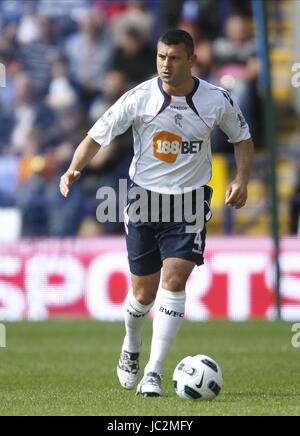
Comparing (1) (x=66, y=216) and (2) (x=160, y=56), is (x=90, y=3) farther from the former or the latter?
(2) (x=160, y=56)

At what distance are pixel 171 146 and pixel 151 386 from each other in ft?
5.42

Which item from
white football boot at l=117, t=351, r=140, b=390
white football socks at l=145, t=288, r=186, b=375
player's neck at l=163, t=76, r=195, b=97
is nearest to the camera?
white football socks at l=145, t=288, r=186, b=375

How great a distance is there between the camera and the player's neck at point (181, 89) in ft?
25.1

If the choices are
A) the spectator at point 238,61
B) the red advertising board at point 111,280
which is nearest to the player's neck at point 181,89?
the red advertising board at point 111,280

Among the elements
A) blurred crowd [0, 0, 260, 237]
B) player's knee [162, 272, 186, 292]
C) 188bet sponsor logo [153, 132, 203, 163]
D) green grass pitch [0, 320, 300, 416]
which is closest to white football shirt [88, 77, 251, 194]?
188bet sponsor logo [153, 132, 203, 163]

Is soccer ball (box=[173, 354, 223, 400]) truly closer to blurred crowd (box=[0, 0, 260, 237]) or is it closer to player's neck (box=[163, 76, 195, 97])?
player's neck (box=[163, 76, 195, 97])

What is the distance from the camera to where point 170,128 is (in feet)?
25.2

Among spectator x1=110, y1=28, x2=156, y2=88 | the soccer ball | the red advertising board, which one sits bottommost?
the red advertising board

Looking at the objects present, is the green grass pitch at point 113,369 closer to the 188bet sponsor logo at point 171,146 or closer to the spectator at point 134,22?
the 188bet sponsor logo at point 171,146

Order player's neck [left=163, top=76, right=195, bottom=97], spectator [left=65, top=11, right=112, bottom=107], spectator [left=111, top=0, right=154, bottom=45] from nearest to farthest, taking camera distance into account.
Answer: player's neck [left=163, top=76, right=195, bottom=97]
spectator [left=111, top=0, right=154, bottom=45]
spectator [left=65, top=11, right=112, bottom=107]

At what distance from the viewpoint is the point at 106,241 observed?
15938 mm

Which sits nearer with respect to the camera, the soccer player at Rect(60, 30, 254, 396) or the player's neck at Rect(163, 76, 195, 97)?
the soccer player at Rect(60, 30, 254, 396)

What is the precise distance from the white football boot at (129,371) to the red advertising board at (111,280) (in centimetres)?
734

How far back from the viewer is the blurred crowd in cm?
1703
